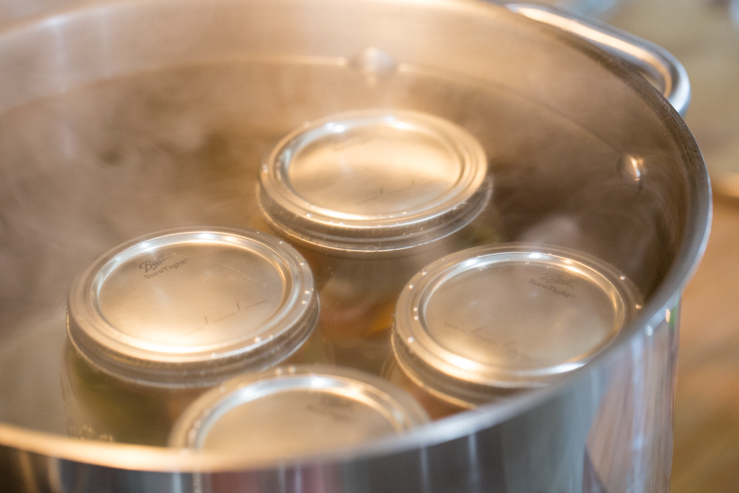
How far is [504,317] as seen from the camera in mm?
673

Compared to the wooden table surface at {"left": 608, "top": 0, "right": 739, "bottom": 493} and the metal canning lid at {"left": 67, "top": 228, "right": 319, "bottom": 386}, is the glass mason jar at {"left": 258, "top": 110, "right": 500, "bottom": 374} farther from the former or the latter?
the wooden table surface at {"left": 608, "top": 0, "right": 739, "bottom": 493}

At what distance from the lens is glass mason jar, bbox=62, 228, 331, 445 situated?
24.2 inches

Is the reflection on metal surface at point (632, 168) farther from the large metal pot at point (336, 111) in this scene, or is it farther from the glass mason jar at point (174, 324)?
the glass mason jar at point (174, 324)

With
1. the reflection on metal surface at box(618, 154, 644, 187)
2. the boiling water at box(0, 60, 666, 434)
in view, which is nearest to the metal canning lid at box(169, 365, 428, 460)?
the boiling water at box(0, 60, 666, 434)

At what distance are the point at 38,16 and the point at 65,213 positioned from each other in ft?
0.99

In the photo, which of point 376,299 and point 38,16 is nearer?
point 376,299

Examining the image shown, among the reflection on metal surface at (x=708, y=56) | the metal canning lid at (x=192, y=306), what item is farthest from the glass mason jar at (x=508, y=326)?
the reflection on metal surface at (x=708, y=56)

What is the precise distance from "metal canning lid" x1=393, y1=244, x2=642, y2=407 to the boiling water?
0.05 m

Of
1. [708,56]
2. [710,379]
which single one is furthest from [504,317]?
[708,56]

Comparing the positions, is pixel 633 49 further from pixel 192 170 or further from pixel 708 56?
pixel 708 56

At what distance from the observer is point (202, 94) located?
41.2 inches

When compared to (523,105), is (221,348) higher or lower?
lower

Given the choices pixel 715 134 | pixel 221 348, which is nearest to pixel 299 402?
pixel 221 348

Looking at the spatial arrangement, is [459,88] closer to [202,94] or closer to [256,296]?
[202,94]
